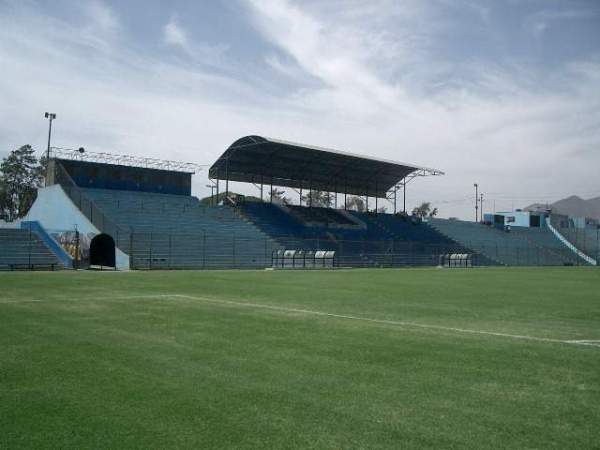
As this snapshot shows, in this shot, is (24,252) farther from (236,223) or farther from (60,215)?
(236,223)

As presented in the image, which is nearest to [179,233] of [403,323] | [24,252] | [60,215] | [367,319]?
[60,215]

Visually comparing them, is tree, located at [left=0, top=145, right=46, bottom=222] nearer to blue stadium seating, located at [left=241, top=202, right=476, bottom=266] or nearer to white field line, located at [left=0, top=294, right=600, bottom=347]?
blue stadium seating, located at [left=241, top=202, right=476, bottom=266]

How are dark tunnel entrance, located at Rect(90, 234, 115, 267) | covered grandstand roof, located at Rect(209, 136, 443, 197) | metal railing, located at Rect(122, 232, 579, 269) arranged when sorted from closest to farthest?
dark tunnel entrance, located at Rect(90, 234, 115, 267) < metal railing, located at Rect(122, 232, 579, 269) < covered grandstand roof, located at Rect(209, 136, 443, 197)

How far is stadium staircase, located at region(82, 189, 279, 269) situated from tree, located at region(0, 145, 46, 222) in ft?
128

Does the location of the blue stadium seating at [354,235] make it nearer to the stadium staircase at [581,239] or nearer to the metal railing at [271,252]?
the metal railing at [271,252]

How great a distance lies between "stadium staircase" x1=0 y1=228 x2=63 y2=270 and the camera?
34938mm

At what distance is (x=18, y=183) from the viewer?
270 ft

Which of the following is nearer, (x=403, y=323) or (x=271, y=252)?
(x=403, y=323)

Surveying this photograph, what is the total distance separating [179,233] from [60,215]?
9.27 meters

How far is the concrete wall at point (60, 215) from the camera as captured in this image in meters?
40.2

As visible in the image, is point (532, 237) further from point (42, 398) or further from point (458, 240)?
point (42, 398)

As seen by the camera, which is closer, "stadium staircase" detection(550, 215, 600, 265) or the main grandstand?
the main grandstand

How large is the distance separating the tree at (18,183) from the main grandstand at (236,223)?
33.7m

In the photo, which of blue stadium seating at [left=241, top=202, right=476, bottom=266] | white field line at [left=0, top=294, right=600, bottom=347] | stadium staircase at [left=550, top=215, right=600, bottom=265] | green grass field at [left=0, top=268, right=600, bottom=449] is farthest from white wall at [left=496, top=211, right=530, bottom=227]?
green grass field at [left=0, top=268, right=600, bottom=449]
